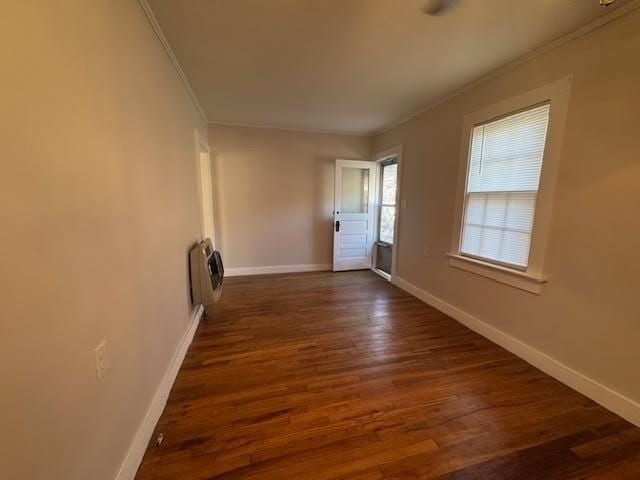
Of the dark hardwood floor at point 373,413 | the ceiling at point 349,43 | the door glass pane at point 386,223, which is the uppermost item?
the ceiling at point 349,43

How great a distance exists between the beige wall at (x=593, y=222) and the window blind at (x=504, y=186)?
0.68ft

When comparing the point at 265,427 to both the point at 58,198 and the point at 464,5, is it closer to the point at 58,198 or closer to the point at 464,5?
the point at 58,198

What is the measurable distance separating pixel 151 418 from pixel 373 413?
1288mm

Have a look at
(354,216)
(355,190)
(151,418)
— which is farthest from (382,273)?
(151,418)

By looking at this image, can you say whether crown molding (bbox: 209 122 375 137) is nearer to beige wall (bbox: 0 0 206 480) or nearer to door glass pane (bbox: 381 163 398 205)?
door glass pane (bbox: 381 163 398 205)

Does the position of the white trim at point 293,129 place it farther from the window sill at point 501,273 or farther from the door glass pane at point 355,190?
the window sill at point 501,273

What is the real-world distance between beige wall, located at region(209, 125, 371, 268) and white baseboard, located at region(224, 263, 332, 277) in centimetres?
6

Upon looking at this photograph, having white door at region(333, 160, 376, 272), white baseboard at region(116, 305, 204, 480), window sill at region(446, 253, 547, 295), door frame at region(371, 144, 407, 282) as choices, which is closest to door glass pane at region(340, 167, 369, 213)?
white door at region(333, 160, 376, 272)

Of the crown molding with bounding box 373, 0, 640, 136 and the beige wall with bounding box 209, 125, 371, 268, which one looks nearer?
the crown molding with bounding box 373, 0, 640, 136

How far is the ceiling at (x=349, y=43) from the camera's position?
1.58 m

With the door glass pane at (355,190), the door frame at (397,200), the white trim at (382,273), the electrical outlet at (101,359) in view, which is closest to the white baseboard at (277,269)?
the white trim at (382,273)

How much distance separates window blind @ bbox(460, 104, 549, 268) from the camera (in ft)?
6.81

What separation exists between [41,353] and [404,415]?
1728 millimetres

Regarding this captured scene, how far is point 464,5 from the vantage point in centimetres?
154
